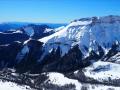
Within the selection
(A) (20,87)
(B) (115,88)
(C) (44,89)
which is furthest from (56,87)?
(B) (115,88)

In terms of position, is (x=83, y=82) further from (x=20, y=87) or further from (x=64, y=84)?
(x=20, y=87)

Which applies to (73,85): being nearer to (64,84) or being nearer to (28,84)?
(64,84)

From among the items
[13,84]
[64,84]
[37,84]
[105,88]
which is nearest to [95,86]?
[105,88]

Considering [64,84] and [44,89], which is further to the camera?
[64,84]

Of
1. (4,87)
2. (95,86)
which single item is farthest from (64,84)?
(4,87)

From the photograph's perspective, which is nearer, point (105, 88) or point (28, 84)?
point (105, 88)

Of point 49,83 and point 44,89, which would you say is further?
point 49,83

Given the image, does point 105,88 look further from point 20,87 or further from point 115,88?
point 20,87
